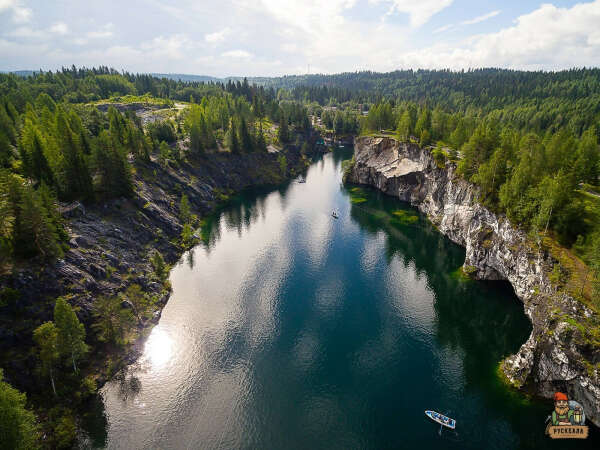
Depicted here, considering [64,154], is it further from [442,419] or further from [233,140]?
[442,419]

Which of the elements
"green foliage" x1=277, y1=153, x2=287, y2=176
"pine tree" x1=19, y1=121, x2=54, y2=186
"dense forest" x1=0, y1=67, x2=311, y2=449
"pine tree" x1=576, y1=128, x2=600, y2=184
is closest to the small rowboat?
"dense forest" x1=0, y1=67, x2=311, y2=449

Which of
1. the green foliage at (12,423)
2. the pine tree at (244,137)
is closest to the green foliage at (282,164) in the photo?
the pine tree at (244,137)

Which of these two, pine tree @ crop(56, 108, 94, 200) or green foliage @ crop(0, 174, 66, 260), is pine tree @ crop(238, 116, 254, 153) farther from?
green foliage @ crop(0, 174, 66, 260)

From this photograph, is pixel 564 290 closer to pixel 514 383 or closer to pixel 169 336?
pixel 514 383

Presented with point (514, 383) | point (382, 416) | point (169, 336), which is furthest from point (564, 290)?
point (169, 336)

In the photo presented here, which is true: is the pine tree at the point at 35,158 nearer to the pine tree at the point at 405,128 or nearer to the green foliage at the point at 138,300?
the green foliage at the point at 138,300

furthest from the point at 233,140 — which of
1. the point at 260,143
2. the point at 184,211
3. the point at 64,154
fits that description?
the point at 64,154

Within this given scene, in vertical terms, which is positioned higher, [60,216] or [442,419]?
[60,216]
